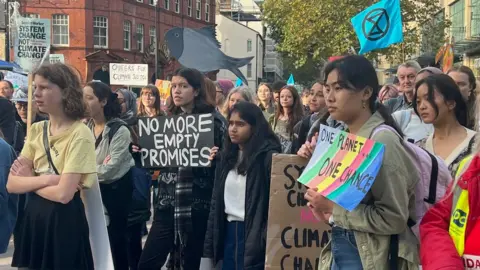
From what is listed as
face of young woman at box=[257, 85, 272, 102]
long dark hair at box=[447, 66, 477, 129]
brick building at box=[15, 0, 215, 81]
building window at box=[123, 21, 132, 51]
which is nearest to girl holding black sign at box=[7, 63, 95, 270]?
long dark hair at box=[447, 66, 477, 129]

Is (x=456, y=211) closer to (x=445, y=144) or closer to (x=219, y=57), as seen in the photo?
(x=445, y=144)

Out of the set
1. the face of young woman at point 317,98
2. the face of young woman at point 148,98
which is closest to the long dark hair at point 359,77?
the face of young woman at point 317,98

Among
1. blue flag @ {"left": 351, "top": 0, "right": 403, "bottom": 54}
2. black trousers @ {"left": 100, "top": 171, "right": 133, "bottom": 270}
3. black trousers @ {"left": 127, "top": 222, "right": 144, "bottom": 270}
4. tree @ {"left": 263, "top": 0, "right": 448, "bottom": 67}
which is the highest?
tree @ {"left": 263, "top": 0, "right": 448, "bottom": 67}

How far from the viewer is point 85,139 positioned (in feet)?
12.8

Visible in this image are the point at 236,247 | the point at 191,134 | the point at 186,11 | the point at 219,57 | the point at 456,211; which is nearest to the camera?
the point at 456,211

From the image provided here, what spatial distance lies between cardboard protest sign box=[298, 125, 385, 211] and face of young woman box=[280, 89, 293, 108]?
4345 mm

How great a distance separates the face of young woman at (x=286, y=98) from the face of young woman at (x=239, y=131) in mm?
2687

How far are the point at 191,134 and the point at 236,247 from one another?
1.05 metres

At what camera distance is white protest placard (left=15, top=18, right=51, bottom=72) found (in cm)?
1023

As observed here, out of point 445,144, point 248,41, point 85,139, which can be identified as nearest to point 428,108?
point 445,144

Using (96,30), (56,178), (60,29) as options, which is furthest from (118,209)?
(96,30)

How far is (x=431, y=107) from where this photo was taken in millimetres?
4348

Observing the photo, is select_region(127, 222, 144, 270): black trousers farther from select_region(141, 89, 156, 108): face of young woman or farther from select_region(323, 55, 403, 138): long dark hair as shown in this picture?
select_region(323, 55, 403, 138): long dark hair

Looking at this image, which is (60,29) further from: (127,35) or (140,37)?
(140,37)
